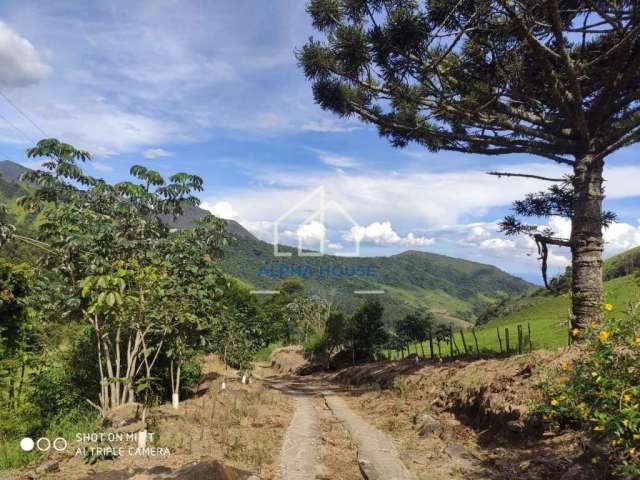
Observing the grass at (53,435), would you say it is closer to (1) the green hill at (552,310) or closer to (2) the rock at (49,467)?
(2) the rock at (49,467)

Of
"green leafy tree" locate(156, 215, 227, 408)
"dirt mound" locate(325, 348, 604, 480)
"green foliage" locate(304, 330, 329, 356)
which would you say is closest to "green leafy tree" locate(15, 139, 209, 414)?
"green leafy tree" locate(156, 215, 227, 408)

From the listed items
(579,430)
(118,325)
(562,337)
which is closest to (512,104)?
(579,430)

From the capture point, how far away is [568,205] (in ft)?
42.6

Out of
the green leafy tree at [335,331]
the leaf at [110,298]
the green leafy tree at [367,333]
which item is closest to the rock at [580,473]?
the leaf at [110,298]

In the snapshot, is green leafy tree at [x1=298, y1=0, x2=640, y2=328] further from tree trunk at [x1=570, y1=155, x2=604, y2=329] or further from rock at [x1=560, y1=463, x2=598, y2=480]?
rock at [x1=560, y1=463, x2=598, y2=480]

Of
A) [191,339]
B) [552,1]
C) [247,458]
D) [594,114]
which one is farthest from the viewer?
[191,339]

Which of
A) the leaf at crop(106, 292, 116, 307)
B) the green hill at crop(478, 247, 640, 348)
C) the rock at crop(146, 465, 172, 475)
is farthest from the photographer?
the green hill at crop(478, 247, 640, 348)

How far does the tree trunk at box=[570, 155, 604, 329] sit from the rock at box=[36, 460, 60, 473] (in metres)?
Result: 10.6

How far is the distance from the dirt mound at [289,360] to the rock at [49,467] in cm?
2967

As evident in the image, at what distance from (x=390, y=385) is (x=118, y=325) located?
33.7ft

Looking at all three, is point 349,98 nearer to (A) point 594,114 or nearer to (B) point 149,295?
(A) point 594,114

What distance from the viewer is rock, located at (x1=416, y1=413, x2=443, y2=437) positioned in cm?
999

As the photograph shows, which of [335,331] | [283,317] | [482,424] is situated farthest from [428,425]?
[283,317]

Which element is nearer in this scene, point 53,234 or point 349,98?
point 53,234
